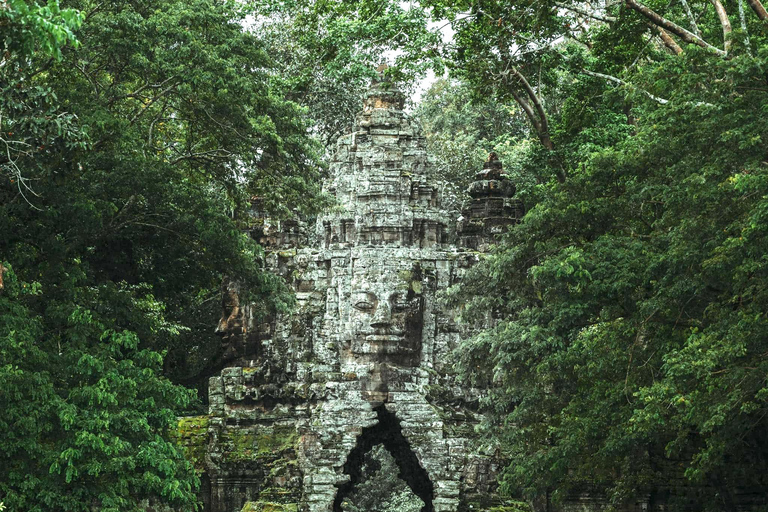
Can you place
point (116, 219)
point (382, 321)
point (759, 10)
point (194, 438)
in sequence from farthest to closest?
1. point (194, 438)
2. point (382, 321)
3. point (116, 219)
4. point (759, 10)

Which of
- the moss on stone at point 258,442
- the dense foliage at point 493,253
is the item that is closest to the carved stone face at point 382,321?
the dense foliage at point 493,253

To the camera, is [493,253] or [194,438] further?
[194,438]

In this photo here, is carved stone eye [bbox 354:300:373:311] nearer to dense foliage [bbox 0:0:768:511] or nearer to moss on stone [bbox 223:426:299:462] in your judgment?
dense foliage [bbox 0:0:768:511]

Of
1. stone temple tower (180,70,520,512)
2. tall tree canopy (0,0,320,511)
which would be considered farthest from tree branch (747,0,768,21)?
tall tree canopy (0,0,320,511)

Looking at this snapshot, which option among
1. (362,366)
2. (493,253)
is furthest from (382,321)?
(493,253)

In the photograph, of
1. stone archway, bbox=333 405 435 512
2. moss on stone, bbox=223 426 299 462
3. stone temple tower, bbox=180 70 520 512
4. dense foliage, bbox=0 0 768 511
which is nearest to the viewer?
dense foliage, bbox=0 0 768 511

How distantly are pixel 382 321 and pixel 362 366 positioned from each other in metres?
0.82

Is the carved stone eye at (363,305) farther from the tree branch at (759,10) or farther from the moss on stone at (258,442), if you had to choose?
the tree branch at (759,10)

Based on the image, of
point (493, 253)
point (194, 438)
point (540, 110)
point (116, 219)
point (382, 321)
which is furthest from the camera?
point (540, 110)

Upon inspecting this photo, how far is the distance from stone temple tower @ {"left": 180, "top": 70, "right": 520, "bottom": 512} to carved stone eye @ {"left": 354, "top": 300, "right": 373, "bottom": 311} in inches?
0.9

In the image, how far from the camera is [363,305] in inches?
739

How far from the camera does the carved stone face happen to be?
18766 millimetres

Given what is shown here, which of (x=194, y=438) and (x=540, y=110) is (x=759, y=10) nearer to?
(x=540, y=110)

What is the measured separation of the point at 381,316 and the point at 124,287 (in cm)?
428
